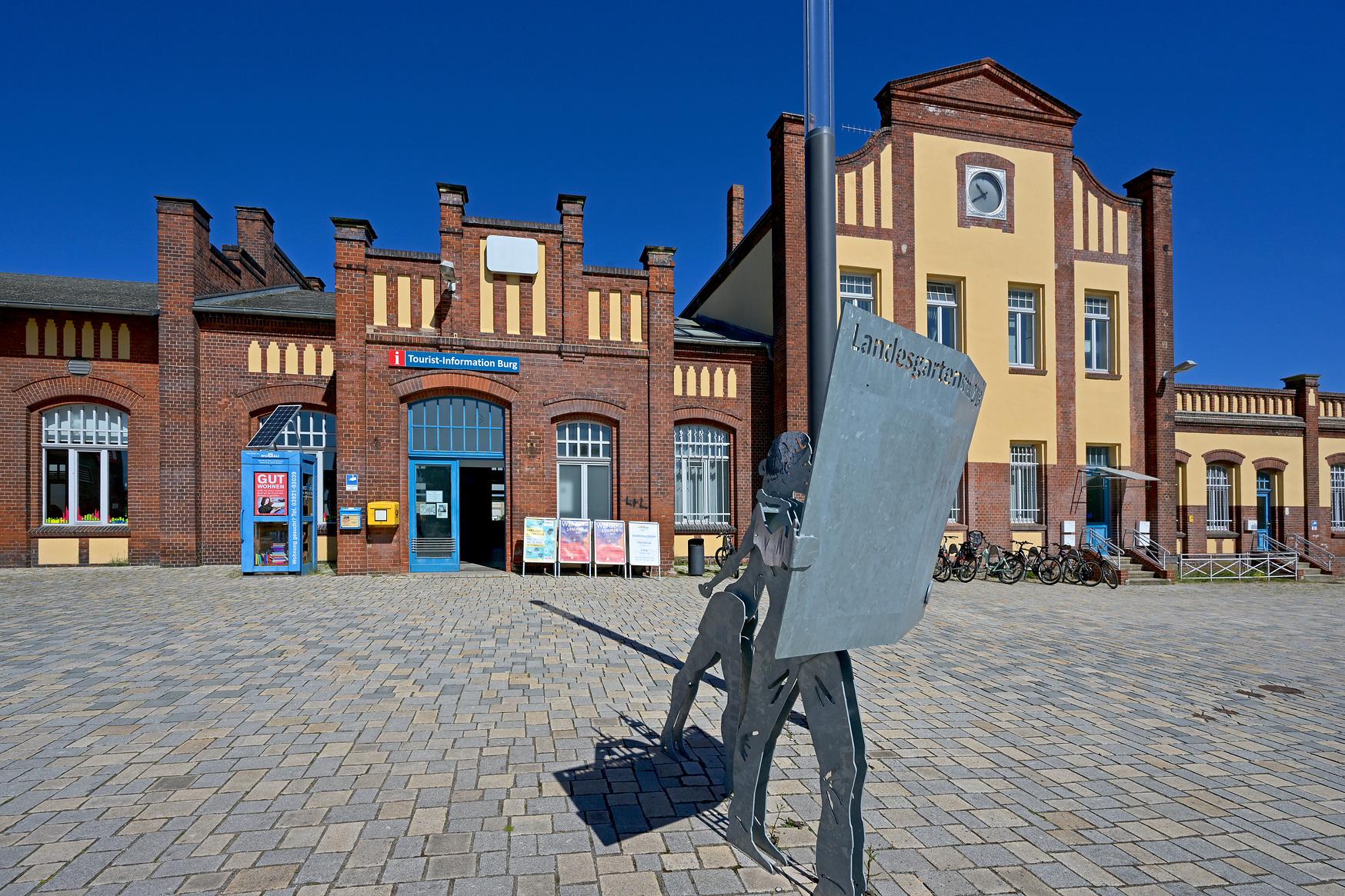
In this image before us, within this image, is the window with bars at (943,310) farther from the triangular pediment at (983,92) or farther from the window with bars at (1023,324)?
the triangular pediment at (983,92)

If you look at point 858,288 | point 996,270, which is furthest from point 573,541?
point 996,270

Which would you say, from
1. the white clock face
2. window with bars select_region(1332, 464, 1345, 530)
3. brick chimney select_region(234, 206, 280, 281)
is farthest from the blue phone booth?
window with bars select_region(1332, 464, 1345, 530)

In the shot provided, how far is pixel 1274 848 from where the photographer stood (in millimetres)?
3393

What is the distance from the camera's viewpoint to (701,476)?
53.6 ft

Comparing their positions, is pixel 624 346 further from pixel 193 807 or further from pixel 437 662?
pixel 193 807

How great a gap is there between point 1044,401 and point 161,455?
67.8ft

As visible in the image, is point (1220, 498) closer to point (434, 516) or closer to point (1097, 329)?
point (1097, 329)

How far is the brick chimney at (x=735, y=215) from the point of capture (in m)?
24.9

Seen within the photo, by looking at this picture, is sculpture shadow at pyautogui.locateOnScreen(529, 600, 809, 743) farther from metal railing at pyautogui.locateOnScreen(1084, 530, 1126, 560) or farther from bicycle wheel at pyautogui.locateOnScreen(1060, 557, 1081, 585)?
metal railing at pyautogui.locateOnScreen(1084, 530, 1126, 560)

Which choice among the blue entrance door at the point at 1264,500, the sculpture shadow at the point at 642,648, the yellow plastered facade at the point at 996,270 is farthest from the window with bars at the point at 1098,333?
the sculpture shadow at the point at 642,648

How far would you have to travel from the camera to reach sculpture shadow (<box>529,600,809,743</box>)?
5.50 meters

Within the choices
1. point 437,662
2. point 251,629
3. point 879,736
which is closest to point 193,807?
point 437,662

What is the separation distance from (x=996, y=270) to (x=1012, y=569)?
24.9ft

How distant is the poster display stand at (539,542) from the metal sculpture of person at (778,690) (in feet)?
34.1
